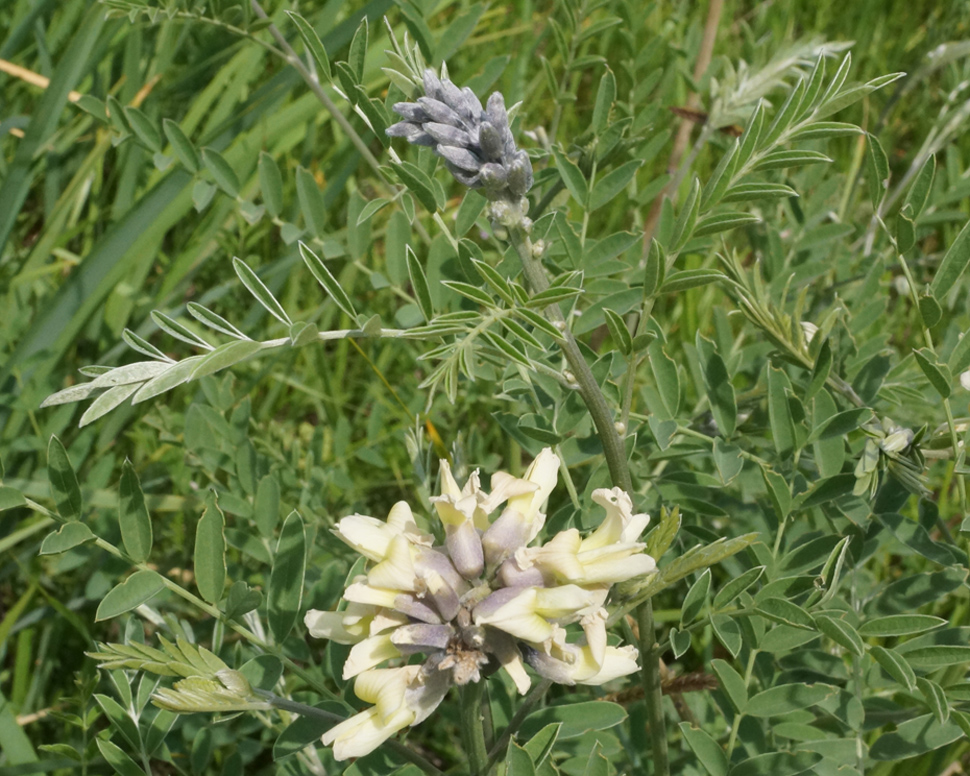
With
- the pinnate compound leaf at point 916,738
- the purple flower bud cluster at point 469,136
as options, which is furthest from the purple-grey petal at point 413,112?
the pinnate compound leaf at point 916,738

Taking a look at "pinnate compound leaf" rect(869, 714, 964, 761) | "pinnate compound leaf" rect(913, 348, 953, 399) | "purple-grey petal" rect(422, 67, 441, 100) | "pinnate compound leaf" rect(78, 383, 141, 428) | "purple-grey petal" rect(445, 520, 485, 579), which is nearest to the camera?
"pinnate compound leaf" rect(78, 383, 141, 428)

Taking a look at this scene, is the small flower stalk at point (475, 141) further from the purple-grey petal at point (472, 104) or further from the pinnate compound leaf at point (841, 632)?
the pinnate compound leaf at point (841, 632)

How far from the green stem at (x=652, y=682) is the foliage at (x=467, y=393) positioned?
17 mm

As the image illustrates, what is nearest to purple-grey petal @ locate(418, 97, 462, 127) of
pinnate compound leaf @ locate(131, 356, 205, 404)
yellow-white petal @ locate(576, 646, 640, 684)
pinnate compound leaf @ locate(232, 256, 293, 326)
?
pinnate compound leaf @ locate(232, 256, 293, 326)

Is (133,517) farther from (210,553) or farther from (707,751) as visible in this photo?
(707,751)

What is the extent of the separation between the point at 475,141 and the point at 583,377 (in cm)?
27

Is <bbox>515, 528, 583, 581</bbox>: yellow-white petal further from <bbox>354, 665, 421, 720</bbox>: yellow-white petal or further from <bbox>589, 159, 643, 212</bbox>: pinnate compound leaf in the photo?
<bbox>589, 159, 643, 212</bbox>: pinnate compound leaf

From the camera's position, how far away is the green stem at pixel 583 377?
1003mm

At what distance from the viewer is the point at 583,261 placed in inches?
59.1

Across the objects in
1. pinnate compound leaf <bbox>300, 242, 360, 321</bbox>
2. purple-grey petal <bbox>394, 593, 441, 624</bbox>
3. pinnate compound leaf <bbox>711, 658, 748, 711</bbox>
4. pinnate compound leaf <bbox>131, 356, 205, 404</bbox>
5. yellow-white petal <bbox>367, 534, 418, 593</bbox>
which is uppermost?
pinnate compound leaf <bbox>300, 242, 360, 321</bbox>

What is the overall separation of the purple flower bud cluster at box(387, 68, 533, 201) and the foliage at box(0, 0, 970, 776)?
0.09 meters

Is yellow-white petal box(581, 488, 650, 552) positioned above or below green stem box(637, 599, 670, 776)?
above

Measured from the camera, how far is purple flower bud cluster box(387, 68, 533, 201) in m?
0.97

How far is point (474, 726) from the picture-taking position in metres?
0.98
